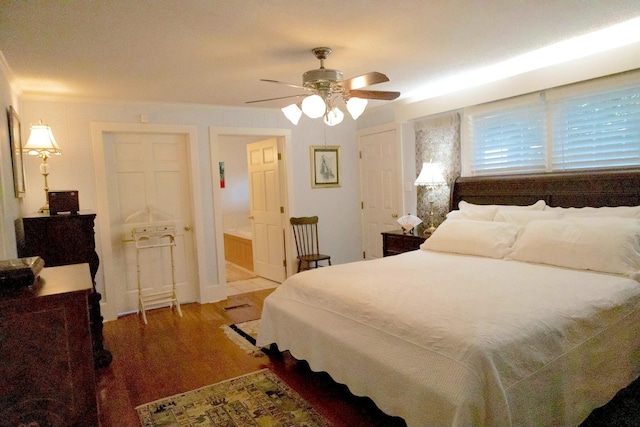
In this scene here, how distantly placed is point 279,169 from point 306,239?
1022mm

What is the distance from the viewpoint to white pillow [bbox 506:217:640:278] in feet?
7.90

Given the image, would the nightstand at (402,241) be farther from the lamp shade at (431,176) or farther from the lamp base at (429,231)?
the lamp shade at (431,176)

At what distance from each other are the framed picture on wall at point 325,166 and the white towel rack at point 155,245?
1988mm

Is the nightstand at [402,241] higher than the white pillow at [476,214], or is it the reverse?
the white pillow at [476,214]

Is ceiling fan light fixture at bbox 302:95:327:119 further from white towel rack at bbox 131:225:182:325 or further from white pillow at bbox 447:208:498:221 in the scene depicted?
white towel rack at bbox 131:225:182:325

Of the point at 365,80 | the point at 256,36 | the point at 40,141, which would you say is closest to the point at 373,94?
the point at 365,80

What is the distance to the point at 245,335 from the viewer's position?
346cm

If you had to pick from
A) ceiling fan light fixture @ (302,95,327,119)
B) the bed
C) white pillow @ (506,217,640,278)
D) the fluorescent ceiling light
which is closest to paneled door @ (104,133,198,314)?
the bed

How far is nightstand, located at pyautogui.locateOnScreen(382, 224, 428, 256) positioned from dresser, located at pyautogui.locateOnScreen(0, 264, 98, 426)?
3.25 metres

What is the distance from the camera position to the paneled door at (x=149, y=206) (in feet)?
13.7

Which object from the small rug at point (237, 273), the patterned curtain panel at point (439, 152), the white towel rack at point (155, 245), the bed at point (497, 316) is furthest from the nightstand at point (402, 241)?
the white towel rack at point (155, 245)

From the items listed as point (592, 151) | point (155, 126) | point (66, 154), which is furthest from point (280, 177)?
point (592, 151)

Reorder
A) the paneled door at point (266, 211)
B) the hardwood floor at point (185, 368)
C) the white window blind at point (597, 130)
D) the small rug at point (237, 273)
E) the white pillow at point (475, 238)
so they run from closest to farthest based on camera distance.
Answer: the hardwood floor at point (185, 368)
the white window blind at point (597, 130)
the white pillow at point (475, 238)
the paneled door at point (266, 211)
the small rug at point (237, 273)

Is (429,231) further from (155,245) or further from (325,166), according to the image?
(155,245)
